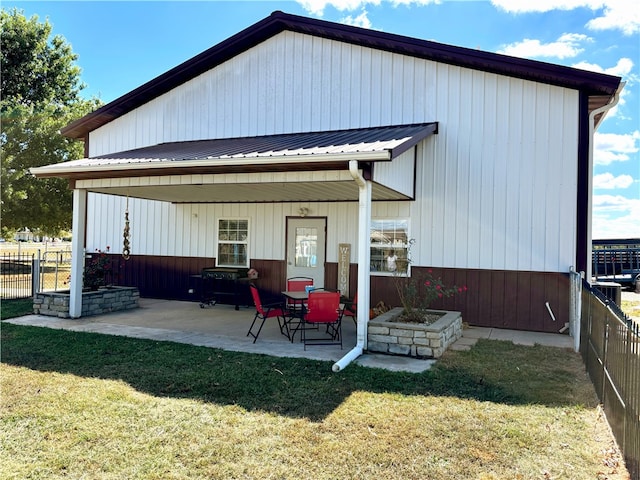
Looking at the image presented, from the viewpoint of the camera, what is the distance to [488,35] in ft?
32.1

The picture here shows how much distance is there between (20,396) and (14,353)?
185 centimetres

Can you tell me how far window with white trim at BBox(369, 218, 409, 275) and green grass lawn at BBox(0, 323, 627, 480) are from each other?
10.2 feet

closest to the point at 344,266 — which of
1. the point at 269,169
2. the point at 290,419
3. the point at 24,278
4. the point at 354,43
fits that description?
the point at 269,169

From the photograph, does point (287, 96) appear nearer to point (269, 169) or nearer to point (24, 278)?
point (269, 169)

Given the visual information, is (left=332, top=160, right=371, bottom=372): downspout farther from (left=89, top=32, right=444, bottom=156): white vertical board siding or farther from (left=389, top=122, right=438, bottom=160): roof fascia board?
(left=89, top=32, right=444, bottom=156): white vertical board siding

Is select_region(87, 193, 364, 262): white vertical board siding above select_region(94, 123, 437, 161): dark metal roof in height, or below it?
below

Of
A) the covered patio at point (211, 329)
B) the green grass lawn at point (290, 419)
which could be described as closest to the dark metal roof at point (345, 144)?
the covered patio at point (211, 329)

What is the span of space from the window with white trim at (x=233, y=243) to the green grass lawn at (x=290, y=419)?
4.66 meters

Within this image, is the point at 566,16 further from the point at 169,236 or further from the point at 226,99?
the point at 169,236

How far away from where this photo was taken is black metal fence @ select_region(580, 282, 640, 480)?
2.96 m

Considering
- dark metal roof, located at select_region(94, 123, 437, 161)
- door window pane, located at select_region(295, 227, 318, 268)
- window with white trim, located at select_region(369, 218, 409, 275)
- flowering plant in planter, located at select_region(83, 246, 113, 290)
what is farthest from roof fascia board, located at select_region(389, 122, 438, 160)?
flowering plant in planter, located at select_region(83, 246, 113, 290)

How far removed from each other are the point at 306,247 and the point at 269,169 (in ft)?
11.3

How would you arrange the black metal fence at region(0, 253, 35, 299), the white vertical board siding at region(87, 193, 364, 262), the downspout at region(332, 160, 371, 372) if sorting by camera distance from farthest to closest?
the black metal fence at region(0, 253, 35, 299)
the white vertical board siding at region(87, 193, 364, 262)
the downspout at region(332, 160, 371, 372)

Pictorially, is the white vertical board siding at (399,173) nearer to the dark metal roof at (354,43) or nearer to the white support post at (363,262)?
the white support post at (363,262)
